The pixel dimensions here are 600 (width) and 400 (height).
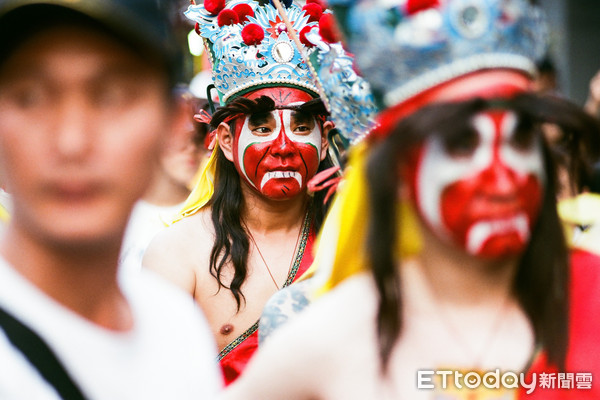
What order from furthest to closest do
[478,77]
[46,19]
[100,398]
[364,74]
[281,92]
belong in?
[281,92] → [364,74] → [478,77] → [100,398] → [46,19]

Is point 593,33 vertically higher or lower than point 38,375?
higher

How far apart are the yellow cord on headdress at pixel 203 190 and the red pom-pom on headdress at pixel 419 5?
216cm

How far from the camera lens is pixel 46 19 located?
124cm

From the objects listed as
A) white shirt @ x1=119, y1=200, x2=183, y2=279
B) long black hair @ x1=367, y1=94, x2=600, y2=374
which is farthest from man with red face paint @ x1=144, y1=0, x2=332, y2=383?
long black hair @ x1=367, y1=94, x2=600, y2=374

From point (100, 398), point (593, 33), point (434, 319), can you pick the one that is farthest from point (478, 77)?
point (593, 33)

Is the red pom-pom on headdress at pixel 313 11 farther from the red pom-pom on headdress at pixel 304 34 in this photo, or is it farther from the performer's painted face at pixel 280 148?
the performer's painted face at pixel 280 148

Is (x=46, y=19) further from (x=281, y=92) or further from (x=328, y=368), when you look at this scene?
(x=281, y=92)

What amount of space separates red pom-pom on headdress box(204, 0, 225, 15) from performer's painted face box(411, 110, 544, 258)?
2154 mm

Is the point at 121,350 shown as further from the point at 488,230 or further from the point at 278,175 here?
the point at 278,175

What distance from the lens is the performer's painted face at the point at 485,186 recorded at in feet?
4.99

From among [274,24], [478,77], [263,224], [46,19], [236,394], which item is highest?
[274,24]

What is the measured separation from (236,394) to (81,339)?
0.43 meters

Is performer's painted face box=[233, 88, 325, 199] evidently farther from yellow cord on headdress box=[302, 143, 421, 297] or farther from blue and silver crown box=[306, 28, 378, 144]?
yellow cord on headdress box=[302, 143, 421, 297]

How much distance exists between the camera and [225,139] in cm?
349
